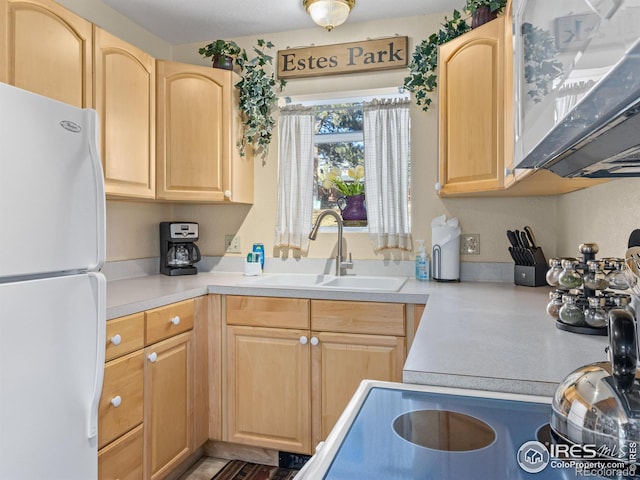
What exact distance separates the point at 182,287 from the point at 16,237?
1104mm

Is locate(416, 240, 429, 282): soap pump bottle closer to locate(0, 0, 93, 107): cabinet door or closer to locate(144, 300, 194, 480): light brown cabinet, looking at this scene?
locate(144, 300, 194, 480): light brown cabinet

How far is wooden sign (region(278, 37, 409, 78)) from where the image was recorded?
8.77 ft

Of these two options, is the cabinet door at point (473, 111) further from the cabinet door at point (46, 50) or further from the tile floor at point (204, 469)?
the tile floor at point (204, 469)

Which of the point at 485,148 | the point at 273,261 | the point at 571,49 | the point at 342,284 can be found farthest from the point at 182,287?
the point at 571,49

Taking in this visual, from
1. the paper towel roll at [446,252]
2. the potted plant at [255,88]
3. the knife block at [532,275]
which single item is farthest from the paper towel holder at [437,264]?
the potted plant at [255,88]

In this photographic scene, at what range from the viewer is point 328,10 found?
2211 mm

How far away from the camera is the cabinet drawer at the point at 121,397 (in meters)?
1.67

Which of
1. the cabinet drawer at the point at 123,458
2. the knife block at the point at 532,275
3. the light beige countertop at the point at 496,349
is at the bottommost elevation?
the cabinet drawer at the point at 123,458

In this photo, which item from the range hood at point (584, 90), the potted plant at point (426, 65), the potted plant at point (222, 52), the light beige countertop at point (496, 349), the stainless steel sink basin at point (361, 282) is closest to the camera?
the range hood at point (584, 90)

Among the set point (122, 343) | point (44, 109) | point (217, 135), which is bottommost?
point (122, 343)

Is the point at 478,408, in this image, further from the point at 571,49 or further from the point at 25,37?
the point at 25,37

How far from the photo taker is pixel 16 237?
3.98ft

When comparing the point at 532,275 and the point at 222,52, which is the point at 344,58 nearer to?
the point at 222,52

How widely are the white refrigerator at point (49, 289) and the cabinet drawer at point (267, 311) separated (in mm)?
849
